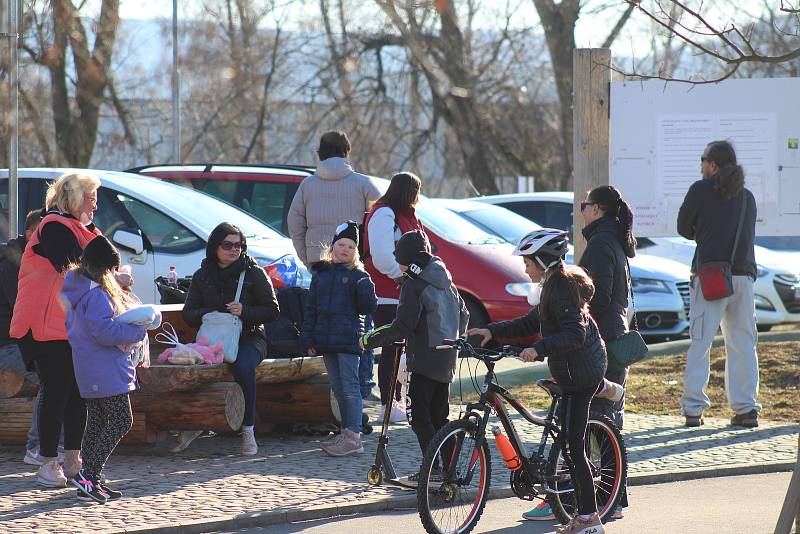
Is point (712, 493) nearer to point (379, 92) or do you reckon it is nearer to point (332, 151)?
point (332, 151)

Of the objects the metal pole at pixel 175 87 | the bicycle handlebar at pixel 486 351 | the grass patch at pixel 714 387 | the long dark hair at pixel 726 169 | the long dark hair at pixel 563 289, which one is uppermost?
the metal pole at pixel 175 87

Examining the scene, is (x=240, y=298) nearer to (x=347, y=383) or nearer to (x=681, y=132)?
(x=347, y=383)

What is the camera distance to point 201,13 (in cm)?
3403

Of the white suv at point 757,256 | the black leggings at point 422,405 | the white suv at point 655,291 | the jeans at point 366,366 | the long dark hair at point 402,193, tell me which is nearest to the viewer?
the black leggings at point 422,405

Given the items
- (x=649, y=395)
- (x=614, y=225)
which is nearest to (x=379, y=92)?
(x=649, y=395)

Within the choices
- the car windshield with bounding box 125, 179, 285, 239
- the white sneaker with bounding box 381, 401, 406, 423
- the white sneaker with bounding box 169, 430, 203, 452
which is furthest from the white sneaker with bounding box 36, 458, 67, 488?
the car windshield with bounding box 125, 179, 285, 239

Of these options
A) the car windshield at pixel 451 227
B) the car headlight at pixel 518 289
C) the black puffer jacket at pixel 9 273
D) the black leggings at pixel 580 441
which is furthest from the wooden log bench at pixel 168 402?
the car windshield at pixel 451 227

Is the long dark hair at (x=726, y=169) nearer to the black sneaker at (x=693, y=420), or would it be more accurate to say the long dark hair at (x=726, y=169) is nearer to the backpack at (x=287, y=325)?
the black sneaker at (x=693, y=420)

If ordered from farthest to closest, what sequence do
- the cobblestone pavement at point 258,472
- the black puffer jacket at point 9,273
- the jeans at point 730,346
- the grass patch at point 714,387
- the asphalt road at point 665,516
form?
1. the grass patch at point 714,387
2. the jeans at point 730,346
3. the black puffer jacket at point 9,273
4. the cobblestone pavement at point 258,472
5. the asphalt road at point 665,516

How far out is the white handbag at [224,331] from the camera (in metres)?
8.71

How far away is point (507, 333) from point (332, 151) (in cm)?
397

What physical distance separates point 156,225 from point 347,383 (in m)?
3.92

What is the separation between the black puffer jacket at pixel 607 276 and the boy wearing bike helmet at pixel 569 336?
96 cm

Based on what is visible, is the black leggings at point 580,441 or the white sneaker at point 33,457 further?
the white sneaker at point 33,457
